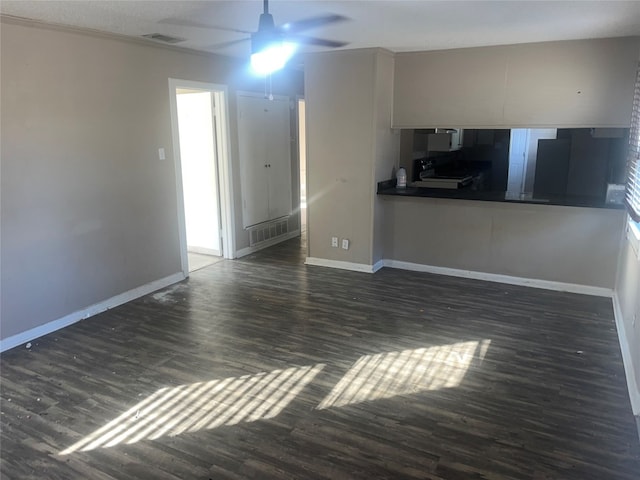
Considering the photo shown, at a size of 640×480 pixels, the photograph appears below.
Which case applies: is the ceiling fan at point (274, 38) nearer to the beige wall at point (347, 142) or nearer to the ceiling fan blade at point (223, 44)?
the ceiling fan blade at point (223, 44)

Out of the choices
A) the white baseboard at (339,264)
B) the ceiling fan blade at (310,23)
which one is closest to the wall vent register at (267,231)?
the white baseboard at (339,264)

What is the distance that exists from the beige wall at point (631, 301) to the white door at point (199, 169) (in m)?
4.06

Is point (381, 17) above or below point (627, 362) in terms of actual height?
above

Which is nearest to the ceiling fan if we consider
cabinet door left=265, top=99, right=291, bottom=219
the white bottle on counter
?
cabinet door left=265, top=99, right=291, bottom=219

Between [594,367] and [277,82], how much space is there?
4719 mm

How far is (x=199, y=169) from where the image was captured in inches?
218

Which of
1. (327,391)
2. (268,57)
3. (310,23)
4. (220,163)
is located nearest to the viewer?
(268,57)

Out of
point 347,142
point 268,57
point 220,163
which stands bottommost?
point 220,163

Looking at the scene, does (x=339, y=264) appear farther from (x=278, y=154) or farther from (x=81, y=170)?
(x=81, y=170)

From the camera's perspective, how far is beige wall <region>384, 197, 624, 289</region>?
4.21 m

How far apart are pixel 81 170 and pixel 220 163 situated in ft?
5.94

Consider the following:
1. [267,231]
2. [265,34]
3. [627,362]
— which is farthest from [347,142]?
[627,362]

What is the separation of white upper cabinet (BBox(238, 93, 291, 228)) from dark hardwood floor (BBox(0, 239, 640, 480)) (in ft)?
5.94

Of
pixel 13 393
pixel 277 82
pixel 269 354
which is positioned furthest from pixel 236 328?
pixel 277 82
